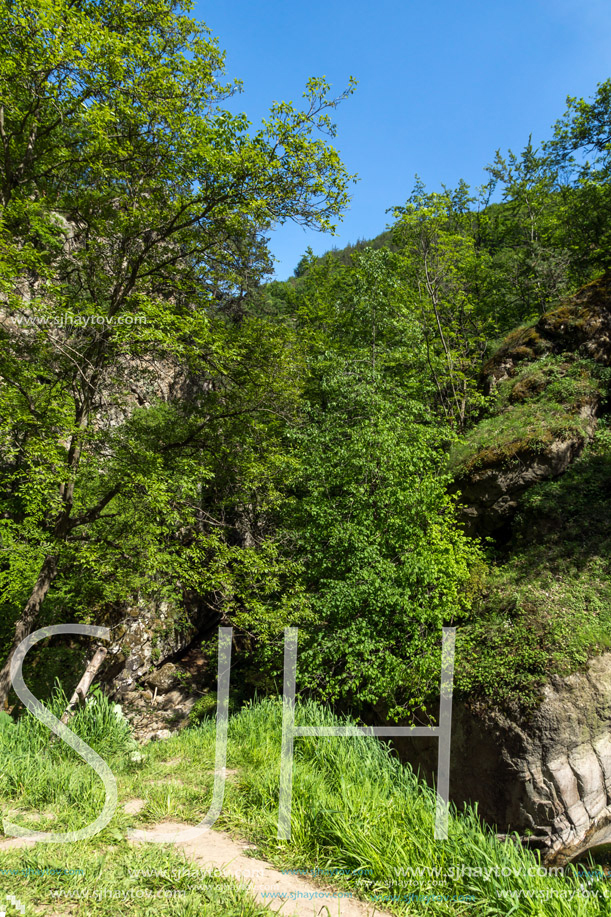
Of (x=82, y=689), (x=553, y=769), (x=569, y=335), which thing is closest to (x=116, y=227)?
(x=82, y=689)

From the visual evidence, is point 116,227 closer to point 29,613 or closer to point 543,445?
point 29,613

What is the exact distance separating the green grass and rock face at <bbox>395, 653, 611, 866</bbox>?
120 inches

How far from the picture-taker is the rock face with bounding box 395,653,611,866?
652cm

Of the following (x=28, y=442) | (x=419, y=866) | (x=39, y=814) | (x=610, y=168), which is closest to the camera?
(x=419, y=866)

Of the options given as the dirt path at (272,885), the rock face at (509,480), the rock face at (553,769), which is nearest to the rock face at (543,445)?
the rock face at (509,480)

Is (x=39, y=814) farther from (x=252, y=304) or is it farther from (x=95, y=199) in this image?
(x=252, y=304)

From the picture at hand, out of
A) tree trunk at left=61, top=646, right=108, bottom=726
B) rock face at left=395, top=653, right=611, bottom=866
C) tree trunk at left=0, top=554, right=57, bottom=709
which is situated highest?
tree trunk at left=0, top=554, right=57, bottom=709

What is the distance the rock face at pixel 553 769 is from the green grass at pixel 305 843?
305 centimetres

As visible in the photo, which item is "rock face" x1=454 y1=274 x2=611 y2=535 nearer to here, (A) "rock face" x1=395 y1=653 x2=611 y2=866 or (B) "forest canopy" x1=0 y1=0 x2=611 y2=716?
(B) "forest canopy" x1=0 y1=0 x2=611 y2=716

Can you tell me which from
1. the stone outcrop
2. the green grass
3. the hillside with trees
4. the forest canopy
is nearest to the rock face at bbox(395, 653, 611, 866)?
the hillside with trees

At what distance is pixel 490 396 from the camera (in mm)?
12891

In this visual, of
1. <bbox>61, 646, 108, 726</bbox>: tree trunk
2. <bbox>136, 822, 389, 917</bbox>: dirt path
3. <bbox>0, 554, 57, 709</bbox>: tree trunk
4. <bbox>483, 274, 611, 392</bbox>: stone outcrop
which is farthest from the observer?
<bbox>483, 274, 611, 392</bbox>: stone outcrop

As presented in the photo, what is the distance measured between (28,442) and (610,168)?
1513 centimetres

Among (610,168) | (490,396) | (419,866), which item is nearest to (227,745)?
(419,866)
